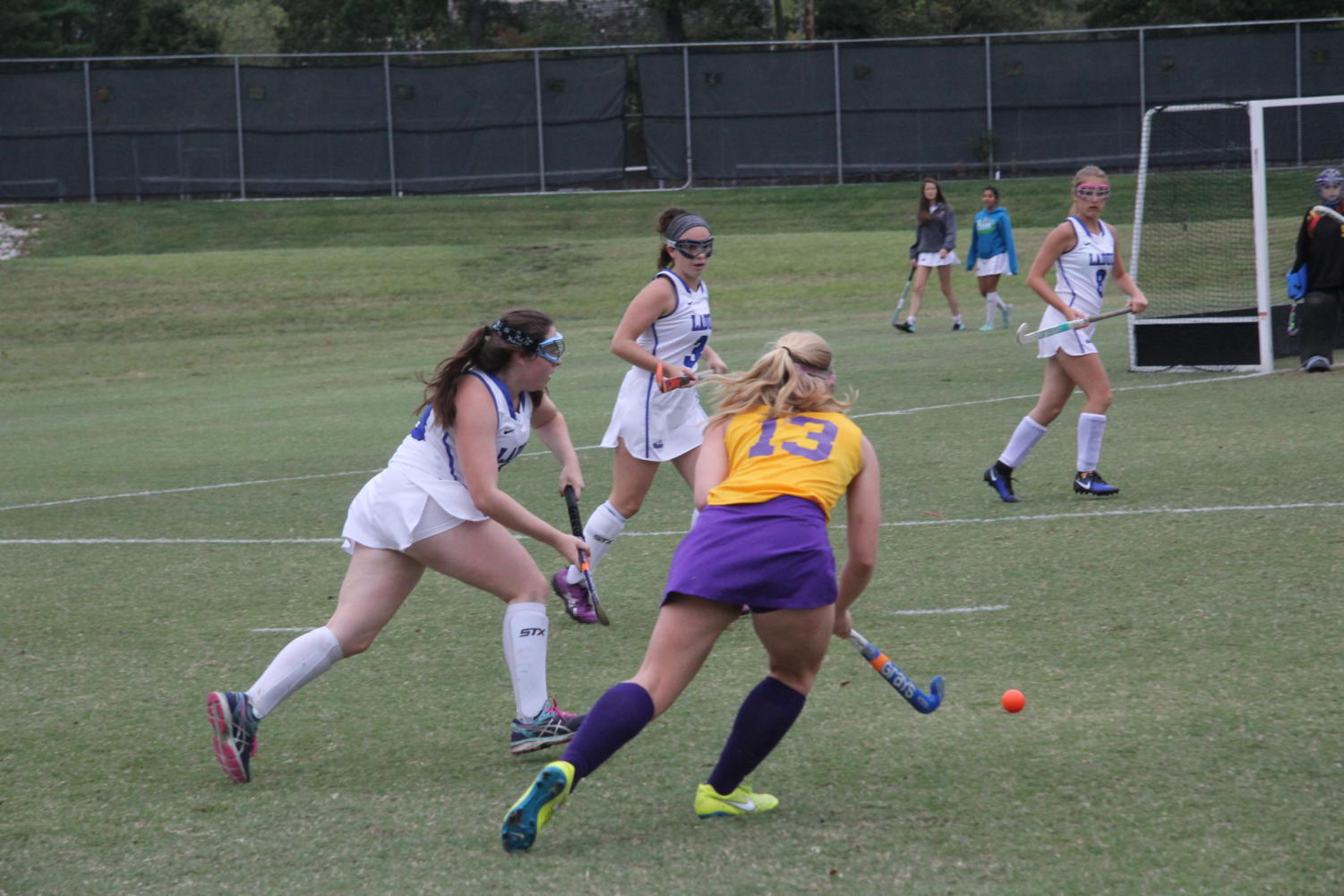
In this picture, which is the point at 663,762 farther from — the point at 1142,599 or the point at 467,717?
the point at 1142,599

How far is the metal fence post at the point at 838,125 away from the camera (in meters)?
31.9

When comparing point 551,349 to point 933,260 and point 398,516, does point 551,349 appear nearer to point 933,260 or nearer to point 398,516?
point 398,516

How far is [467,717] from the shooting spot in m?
5.54

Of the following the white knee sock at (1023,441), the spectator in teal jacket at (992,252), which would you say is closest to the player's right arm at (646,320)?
the white knee sock at (1023,441)

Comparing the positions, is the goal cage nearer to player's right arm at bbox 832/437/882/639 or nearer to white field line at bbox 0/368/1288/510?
white field line at bbox 0/368/1288/510

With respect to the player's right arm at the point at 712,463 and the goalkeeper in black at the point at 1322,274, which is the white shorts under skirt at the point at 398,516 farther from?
the goalkeeper in black at the point at 1322,274

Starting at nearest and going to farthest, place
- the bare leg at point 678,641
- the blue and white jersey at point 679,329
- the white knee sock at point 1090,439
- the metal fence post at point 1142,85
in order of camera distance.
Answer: the bare leg at point 678,641 < the blue and white jersey at point 679,329 < the white knee sock at point 1090,439 < the metal fence post at point 1142,85

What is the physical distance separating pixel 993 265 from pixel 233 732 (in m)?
17.2

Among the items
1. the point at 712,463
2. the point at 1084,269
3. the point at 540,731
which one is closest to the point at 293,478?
the point at 1084,269

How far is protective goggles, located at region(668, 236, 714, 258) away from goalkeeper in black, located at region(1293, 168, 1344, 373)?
31.0 ft

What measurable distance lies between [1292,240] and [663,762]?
17.1 metres

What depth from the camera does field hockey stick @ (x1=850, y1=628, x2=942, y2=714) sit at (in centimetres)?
452

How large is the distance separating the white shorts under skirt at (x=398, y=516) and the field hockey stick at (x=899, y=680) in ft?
4.69

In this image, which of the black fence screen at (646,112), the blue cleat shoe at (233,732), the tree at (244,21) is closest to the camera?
the blue cleat shoe at (233,732)
